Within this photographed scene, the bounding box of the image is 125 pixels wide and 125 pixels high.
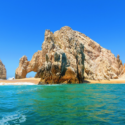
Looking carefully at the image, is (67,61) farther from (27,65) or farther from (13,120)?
(13,120)

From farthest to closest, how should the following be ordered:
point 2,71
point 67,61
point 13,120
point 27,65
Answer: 1. point 27,65
2. point 2,71
3. point 67,61
4. point 13,120

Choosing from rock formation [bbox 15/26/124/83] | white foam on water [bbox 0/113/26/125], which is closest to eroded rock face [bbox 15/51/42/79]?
rock formation [bbox 15/26/124/83]

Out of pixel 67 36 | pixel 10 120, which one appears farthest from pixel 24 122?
pixel 67 36


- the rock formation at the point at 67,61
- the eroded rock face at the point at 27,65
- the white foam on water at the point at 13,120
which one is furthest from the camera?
the eroded rock face at the point at 27,65

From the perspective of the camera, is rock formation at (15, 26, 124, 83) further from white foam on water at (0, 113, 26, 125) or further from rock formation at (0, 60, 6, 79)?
white foam on water at (0, 113, 26, 125)

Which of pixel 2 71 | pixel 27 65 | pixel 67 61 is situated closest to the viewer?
pixel 67 61

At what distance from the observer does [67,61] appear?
29.3 metres

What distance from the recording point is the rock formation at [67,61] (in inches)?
1091

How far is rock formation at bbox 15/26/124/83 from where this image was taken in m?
27.7

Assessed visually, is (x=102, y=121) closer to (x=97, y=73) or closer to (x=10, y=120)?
(x=10, y=120)

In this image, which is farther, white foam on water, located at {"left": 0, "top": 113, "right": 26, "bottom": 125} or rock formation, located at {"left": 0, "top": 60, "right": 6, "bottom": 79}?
rock formation, located at {"left": 0, "top": 60, "right": 6, "bottom": 79}

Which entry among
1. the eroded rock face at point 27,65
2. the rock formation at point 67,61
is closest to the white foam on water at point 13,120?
the rock formation at point 67,61

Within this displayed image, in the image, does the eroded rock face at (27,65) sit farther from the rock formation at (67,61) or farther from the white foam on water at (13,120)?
the white foam on water at (13,120)

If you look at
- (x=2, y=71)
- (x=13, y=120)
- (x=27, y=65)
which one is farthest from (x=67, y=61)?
(x=13, y=120)
